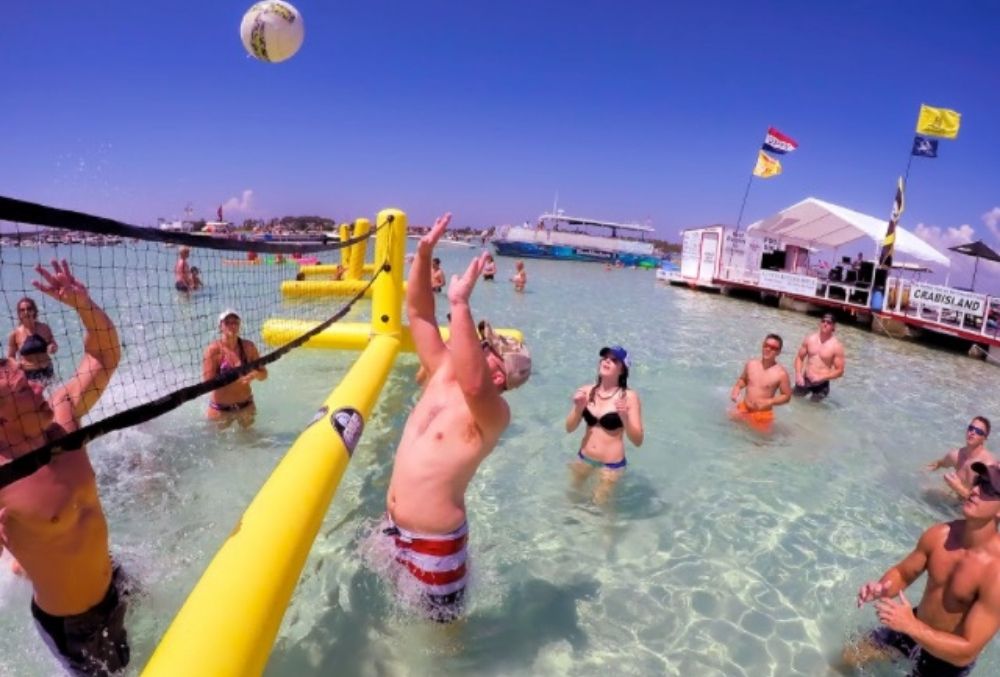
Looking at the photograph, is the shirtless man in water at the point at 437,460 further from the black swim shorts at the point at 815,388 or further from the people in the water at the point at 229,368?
the black swim shorts at the point at 815,388

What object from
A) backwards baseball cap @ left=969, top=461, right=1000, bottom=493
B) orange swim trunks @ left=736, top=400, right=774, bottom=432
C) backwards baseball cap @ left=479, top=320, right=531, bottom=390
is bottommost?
orange swim trunks @ left=736, top=400, right=774, bottom=432

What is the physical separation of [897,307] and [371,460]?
16562mm

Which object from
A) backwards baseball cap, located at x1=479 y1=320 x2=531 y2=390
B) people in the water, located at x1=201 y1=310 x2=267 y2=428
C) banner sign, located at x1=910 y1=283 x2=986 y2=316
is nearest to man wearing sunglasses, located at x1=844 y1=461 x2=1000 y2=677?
backwards baseball cap, located at x1=479 y1=320 x2=531 y2=390

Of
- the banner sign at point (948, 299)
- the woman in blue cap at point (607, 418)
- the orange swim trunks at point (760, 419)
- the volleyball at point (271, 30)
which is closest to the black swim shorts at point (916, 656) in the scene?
the woman in blue cap at point (607, 418)

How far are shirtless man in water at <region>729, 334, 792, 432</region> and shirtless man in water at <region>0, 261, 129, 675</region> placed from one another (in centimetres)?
605

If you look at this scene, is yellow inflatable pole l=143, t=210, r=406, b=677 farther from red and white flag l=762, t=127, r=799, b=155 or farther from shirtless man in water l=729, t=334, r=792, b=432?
red and white flag l=762, t=127, r=799, b=155

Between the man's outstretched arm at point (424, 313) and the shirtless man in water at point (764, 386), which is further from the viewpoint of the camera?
the shirtless man in water at point (764, 386)

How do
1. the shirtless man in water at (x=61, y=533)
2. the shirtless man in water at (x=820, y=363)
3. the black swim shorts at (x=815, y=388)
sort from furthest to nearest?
the black swim shorts at (x=815, y=388) → the shirtless man in water at (x=820, y=363) → the shirtless man in water at (x=61, y=533)

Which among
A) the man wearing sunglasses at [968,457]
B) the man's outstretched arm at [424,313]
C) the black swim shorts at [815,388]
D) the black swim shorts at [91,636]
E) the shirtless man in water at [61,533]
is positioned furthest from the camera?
the black swim shorts at [815,388]

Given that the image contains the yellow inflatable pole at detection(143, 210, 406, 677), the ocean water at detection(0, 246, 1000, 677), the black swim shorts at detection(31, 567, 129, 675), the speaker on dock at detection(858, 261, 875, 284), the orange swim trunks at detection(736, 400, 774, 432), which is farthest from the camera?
the speaker on dock at detection(858, 261, 875, 284)

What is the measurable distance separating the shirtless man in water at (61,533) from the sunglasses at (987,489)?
3.75 m

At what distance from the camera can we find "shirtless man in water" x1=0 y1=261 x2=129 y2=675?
2293 millimetres

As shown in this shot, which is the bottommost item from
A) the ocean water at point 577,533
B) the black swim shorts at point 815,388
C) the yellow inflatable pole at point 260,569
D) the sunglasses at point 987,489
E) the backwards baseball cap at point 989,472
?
the ocean water at point 577,533

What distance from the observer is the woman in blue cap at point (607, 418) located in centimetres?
464
